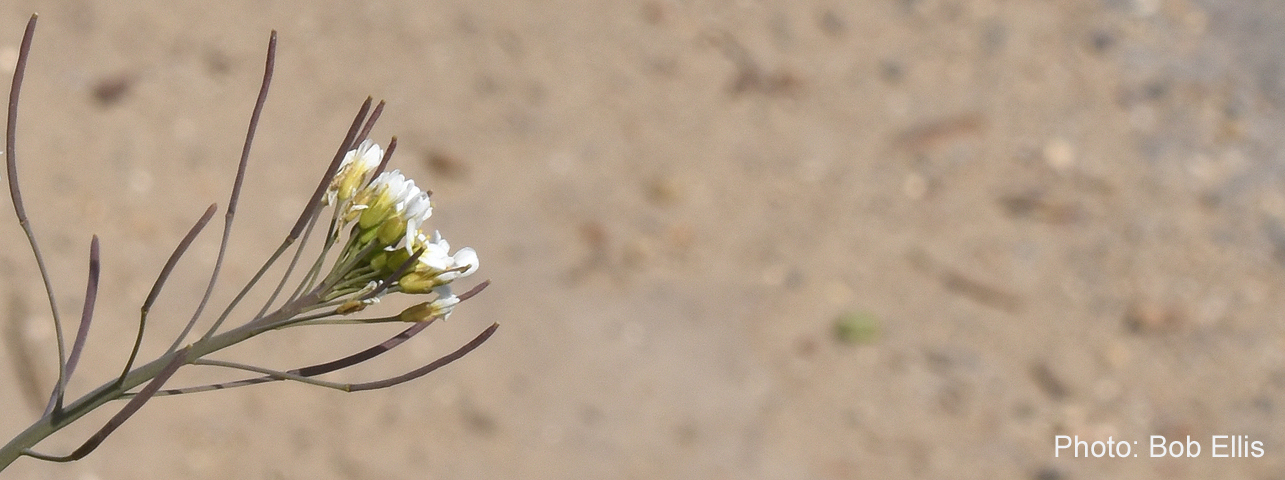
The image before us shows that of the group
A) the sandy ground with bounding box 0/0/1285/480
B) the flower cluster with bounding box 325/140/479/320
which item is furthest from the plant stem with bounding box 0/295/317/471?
the sandy ground with bounding box 0/0/1285/480

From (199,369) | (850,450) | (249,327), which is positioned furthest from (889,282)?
(249,327)

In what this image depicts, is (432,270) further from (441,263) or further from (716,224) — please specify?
(716,224)

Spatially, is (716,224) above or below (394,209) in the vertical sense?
above

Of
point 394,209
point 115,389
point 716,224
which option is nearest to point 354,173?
point 394,209

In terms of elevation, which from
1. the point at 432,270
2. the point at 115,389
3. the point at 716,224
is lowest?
the point at 115,389

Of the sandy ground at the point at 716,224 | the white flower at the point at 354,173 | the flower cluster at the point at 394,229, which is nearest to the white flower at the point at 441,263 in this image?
the flower cluster at the point at 394,229

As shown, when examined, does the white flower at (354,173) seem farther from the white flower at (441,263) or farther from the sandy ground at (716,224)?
the sandy ground at (716,224)
